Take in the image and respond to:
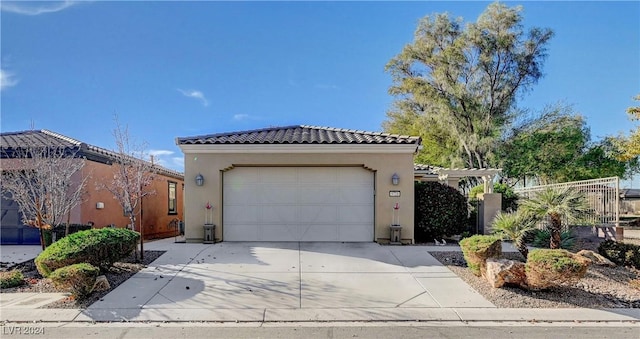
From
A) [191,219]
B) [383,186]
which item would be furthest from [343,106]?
[191,219]

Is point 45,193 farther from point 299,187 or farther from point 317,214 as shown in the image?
point 317,214

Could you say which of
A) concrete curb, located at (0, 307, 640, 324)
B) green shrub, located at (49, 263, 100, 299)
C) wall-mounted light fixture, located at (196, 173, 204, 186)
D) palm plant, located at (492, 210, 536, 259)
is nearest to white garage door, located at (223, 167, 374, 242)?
wall-mounted light fixture, located at (196, 173, 204, 186)

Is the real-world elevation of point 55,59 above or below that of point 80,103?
above

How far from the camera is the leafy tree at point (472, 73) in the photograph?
2123cm

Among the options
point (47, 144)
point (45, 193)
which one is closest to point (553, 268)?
point (45, 193)

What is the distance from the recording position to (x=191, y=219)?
36.7ft

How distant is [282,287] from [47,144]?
29.9 ft

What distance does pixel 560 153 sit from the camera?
65.2ft

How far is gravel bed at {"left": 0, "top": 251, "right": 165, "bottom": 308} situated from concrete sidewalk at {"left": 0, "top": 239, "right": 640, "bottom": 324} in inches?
7.2

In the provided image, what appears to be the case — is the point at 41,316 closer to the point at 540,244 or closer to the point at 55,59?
the point at 55,59

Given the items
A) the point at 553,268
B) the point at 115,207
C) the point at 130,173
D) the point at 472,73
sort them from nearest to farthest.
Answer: the point at 553,268 → the point at 130,173 → the point at 115,207 → the point at 472,73

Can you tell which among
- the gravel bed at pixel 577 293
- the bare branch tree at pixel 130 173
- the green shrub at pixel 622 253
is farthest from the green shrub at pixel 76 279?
the green shrub at pixel 622 253

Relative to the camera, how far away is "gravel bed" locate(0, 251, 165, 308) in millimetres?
5938

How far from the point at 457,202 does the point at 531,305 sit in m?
6.20
